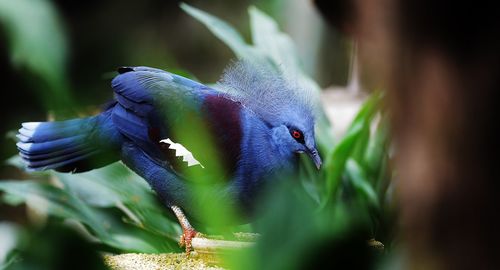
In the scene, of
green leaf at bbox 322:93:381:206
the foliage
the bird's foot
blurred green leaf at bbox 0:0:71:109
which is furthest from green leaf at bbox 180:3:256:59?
the bird's foot

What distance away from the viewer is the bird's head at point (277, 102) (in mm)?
842

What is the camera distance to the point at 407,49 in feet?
1.65

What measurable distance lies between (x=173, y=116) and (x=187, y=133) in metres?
0.03

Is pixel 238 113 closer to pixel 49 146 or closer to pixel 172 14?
pixel 49 146

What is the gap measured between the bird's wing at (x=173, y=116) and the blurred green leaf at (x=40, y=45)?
0.25m

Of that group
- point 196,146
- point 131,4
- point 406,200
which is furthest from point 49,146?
point 131,4

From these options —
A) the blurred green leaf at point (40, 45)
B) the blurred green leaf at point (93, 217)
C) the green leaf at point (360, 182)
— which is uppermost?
the blurred green leaf at point (40, 45)

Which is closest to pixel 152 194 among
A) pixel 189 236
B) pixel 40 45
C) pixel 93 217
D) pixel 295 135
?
pixel 93 217


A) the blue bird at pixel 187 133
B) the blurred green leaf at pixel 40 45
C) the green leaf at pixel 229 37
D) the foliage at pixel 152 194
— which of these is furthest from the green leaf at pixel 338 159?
the blue bird at pixel 187 133

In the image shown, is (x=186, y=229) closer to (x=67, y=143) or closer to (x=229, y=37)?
(x=67, y=143)

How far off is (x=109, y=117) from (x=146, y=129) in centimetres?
6

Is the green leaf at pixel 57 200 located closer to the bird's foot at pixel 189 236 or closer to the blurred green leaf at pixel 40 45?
the blurred green leaf at pixel 40 45

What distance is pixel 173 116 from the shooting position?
0.83 m

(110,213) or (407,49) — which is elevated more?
(407,49)
